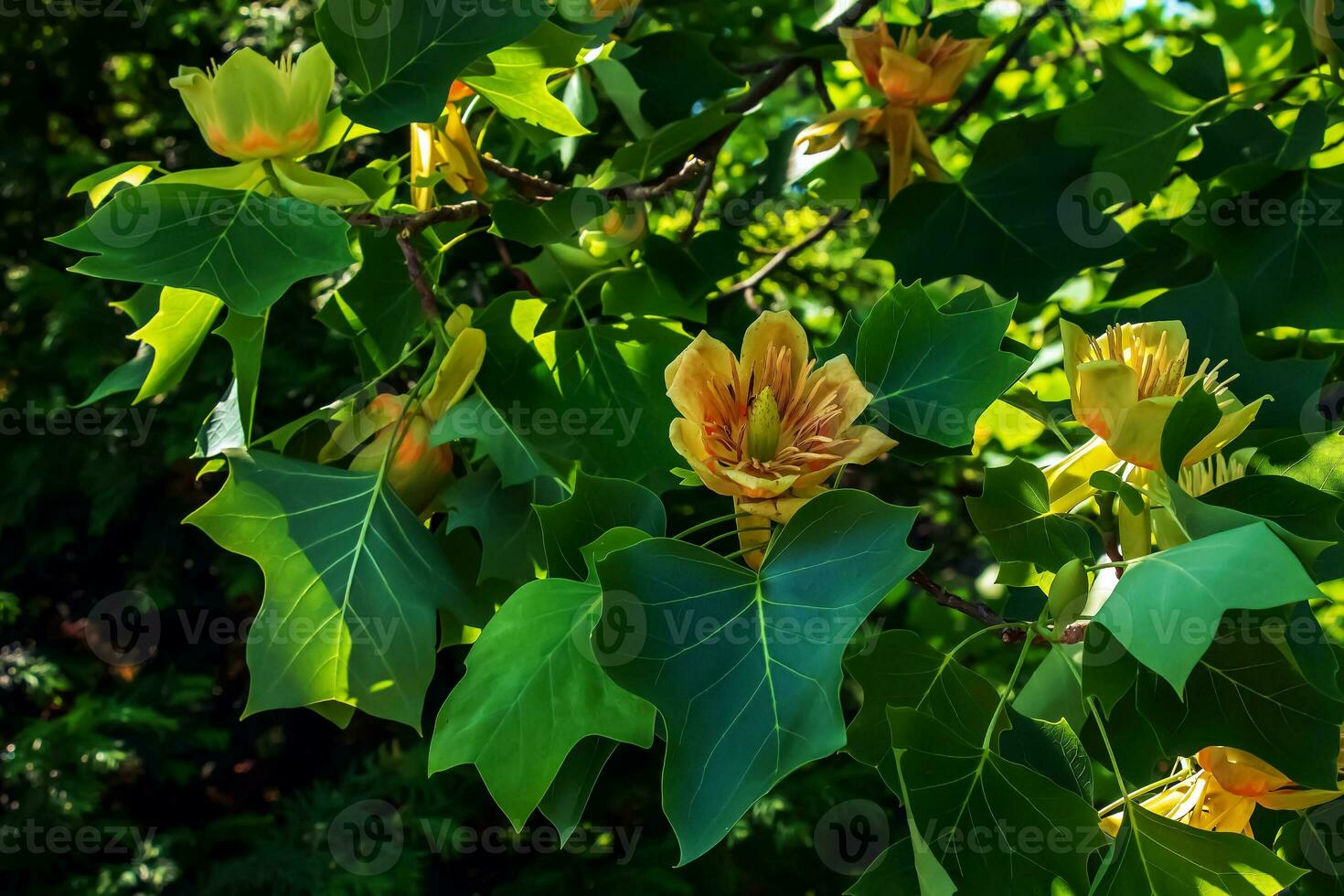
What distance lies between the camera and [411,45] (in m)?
0.87

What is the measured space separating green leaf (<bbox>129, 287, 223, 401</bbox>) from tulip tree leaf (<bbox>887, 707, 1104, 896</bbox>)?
72 cm

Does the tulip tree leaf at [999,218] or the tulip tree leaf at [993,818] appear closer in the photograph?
the tulip tree leaf at [993,818]

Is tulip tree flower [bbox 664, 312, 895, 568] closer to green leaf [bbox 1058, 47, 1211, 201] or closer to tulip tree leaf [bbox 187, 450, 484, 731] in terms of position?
tulip tree leaf [bbox 187, 450, 484, 731]

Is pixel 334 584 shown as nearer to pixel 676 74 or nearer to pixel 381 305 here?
pixel 381 305

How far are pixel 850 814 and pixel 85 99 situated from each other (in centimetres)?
195

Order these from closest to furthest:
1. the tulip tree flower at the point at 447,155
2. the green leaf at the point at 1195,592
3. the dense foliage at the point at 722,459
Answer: the green leaf at the point at 1195,592 < the dense foliage at the point at 722,459 < the tulip tree flower at the point at 447,155

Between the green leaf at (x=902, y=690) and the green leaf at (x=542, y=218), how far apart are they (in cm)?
47

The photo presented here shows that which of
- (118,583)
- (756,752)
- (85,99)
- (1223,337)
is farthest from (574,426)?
(85,99)

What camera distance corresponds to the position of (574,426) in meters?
0.98

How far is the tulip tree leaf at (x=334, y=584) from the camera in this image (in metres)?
0.79

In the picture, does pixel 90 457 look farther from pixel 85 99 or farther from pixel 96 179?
pixel 96 179

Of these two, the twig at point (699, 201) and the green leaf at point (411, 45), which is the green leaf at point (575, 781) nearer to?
the green leaf at point (411, 45)

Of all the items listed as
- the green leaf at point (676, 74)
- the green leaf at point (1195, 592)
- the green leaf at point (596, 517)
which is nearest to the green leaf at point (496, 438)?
the green leaf at point (596, 517)

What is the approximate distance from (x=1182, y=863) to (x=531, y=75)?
0.81 meters
